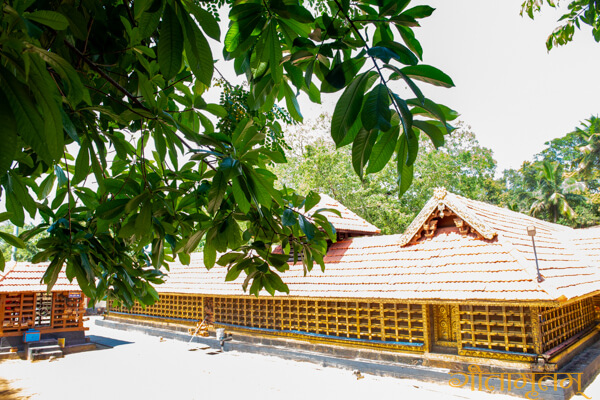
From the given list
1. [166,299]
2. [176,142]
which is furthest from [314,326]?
[176,142]

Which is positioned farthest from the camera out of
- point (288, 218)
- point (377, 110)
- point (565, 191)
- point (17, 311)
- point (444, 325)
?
point (565, 191)

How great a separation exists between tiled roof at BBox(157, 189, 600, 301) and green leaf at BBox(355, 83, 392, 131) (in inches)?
236

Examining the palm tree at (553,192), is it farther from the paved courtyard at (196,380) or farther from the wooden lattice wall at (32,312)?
the wooden lattice wall at (32,312)

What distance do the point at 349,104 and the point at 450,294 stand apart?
6.36 meters

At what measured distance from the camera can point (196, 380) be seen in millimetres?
8156

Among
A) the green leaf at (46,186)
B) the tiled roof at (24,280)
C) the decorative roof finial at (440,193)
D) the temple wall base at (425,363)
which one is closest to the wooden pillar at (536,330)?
the temple wall base at (425,363)

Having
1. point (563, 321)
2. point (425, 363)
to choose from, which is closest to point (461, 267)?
point (425, 363)

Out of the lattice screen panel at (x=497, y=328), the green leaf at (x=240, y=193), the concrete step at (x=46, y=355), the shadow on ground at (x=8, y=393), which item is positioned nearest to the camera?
the green leaf at (x=240, y=193)

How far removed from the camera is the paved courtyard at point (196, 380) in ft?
22.1

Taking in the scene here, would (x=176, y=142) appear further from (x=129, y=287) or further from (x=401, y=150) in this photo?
(x=129, y=287)

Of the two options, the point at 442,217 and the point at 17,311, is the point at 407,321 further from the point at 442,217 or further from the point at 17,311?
the point at 17,311

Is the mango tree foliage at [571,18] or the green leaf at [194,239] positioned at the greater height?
the mango tree foliage at [571,18]

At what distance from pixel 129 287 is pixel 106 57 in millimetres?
1251

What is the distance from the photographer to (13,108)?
2.03 ft
